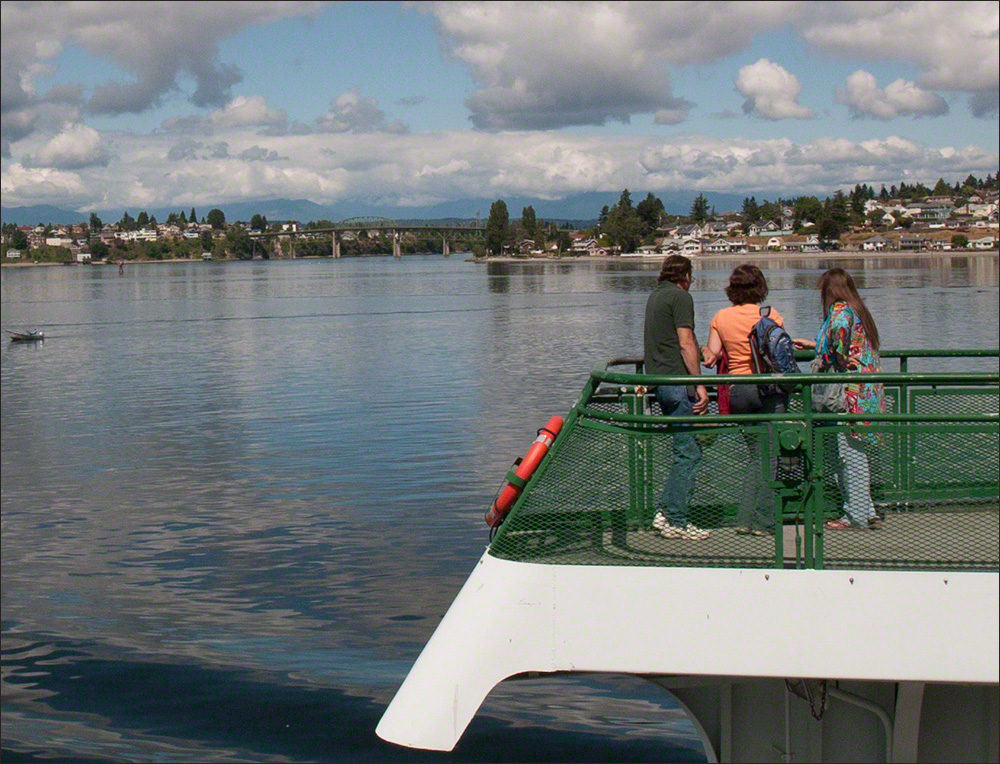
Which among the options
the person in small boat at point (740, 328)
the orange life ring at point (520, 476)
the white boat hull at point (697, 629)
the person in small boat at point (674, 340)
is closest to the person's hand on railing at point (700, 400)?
the person in small boat at point (674, 340)

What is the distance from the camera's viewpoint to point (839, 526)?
17.9ft

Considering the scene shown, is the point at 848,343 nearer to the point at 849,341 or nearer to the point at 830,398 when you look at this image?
the point at 849,341

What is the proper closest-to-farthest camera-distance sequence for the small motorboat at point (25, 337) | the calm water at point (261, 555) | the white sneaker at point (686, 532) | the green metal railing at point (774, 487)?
the green metal railing at point (774, 487) → the white sneaker at point (686, 532) → the calm water at point (261, 555) → the small motorboat at point (25, 337)

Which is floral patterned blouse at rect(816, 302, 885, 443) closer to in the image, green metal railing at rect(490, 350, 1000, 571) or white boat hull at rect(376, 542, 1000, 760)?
green metal railing at rect(490, 350, 1000, 571)

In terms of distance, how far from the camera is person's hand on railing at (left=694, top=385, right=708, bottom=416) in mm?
6484

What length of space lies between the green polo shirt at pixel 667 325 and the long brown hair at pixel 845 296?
81cm

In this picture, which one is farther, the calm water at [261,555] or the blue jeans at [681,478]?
the calm water at [261,555]

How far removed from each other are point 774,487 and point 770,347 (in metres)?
1.56

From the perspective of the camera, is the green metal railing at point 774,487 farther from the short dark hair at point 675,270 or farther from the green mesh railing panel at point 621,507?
the short dark hair at point 675,270

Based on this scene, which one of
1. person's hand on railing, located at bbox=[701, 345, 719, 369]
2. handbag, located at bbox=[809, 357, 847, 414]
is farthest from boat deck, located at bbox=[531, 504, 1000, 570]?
person's hand on railing, located at bbox=[701, 345, 719, 369]

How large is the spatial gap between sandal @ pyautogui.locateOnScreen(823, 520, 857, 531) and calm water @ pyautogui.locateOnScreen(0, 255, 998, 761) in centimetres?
102

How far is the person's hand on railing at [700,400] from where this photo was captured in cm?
648

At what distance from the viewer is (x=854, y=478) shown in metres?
5.50

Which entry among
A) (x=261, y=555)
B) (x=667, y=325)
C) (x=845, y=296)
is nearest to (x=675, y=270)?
(x=667, y=325)
